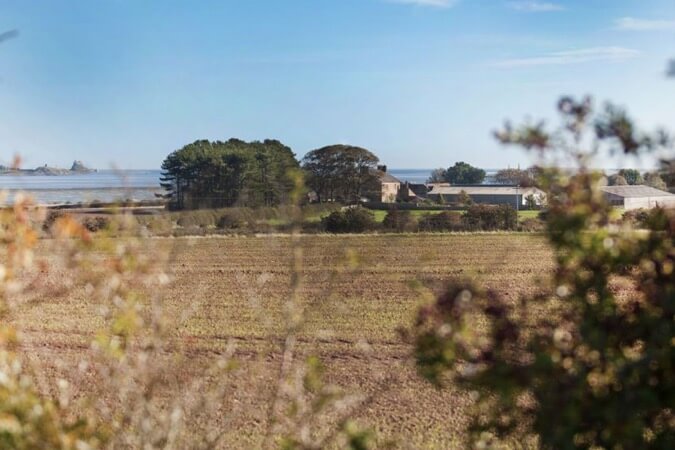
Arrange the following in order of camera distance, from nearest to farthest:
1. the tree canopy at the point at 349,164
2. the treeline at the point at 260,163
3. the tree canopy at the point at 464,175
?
the treeline at the point at 260,163
the tree canopy at the point at 349,164
the tree canopy at the point at 464,175

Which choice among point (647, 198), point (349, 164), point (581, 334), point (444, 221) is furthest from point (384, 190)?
point (581, 334)

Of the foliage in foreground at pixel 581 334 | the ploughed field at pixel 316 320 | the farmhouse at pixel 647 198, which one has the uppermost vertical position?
the farmhouse at pixel 647 198

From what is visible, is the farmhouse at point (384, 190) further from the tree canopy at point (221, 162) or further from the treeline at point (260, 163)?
the tree canopy at point (221, 162)

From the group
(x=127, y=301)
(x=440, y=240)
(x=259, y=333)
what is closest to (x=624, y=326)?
(x=127, y=301)

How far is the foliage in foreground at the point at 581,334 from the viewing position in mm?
2156

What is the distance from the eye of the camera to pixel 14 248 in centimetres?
245

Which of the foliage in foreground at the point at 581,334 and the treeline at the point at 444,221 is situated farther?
the treeline at the point at 444,221

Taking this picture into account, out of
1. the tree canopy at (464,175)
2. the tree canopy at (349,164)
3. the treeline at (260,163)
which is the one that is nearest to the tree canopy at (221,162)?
the treeline at (260,163)

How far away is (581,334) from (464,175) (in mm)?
54108

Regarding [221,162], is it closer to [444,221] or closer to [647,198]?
[444,221]

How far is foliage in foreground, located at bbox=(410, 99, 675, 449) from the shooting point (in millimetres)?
2156

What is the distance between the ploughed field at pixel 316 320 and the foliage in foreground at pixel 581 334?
0.82 ft

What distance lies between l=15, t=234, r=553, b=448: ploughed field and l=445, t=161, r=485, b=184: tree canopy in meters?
32.0

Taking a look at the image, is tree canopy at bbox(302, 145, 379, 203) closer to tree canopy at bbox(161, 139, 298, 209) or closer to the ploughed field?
tree canopy at bbox(161, 139, 298, 209)
